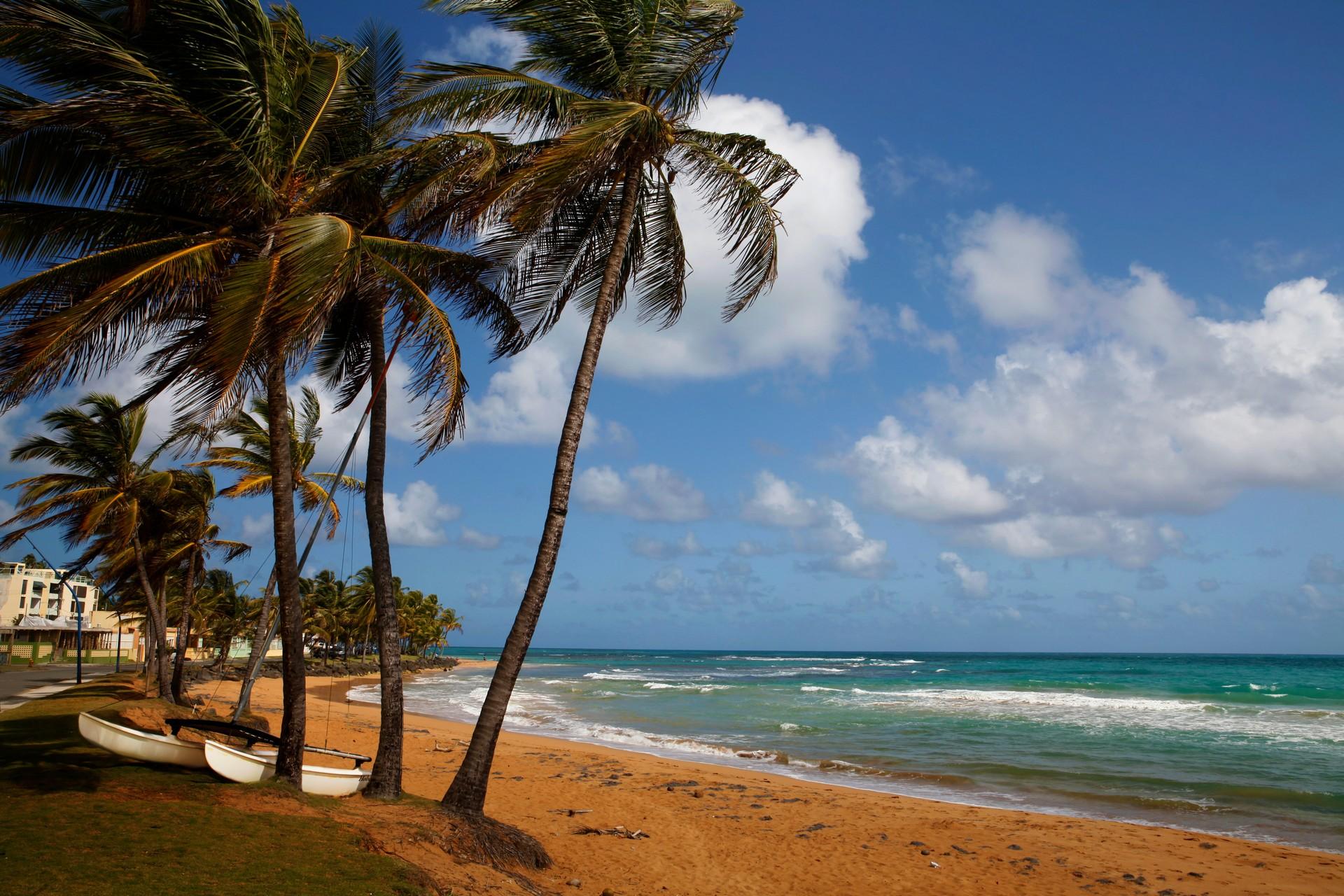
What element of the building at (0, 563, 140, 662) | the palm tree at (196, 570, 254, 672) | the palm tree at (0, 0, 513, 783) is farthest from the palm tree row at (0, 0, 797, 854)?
the palm tree at (196, 570, 254, 672)

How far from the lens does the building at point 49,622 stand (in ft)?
127

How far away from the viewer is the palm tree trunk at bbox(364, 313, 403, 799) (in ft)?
26.1

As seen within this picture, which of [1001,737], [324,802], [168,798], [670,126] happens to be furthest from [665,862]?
[1001,737]

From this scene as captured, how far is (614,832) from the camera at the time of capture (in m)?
10.3

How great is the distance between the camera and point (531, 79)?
823 centimetres

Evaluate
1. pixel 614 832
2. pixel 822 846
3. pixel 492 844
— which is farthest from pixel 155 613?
pixel 822 846

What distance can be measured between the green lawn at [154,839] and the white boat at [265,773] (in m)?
0.14

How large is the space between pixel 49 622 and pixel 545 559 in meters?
41.6

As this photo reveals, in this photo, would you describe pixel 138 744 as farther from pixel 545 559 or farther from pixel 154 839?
pixel 545 559

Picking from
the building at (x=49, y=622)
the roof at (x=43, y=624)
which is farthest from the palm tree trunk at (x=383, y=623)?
the roof at (x=43, y=624)

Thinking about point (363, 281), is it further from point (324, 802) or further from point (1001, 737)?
point (1001, 737)

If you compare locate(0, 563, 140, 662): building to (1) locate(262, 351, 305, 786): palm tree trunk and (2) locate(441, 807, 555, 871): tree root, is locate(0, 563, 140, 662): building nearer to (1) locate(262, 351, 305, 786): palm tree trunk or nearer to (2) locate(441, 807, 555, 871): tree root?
(1) locate(262, 351, 305, 786): palm tree trunk

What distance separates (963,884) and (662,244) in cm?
809

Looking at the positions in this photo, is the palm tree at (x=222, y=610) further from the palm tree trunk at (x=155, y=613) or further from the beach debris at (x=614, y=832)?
the beach debris at (x=614, y=832)
